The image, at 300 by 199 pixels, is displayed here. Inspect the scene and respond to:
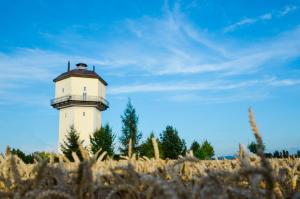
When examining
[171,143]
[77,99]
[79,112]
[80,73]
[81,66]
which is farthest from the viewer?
[81,66]

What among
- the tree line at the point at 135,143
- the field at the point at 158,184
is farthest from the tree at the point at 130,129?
the field at the point at 158,184

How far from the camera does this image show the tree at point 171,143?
5175cm

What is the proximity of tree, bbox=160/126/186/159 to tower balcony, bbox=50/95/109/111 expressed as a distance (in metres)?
17.9

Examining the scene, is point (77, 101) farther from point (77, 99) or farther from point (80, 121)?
point (80, 121)

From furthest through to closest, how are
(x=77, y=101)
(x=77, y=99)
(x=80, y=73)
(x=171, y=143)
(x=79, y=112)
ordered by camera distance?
(x=80, y=73) < (x=77, y=99) < (x=77, y=101) < (x=79, y=112) < (x=171, y=143)

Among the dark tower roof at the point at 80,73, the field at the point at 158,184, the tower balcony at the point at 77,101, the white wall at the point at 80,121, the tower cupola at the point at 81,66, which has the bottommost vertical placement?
the field at the point at 158,184

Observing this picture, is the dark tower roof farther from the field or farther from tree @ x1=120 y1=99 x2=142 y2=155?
the field

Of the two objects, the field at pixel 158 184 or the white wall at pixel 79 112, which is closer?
the field at pixel 158 184

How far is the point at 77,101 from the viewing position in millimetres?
63938

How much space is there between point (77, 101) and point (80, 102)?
0.58 meters

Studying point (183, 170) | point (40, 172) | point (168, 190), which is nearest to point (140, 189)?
point (40, 172)

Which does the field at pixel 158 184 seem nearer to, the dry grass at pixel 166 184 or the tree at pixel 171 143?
the dry grass at pixel 166 184

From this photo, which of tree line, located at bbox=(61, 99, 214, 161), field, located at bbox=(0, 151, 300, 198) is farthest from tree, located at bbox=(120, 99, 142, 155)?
field, located at bbox=(0, 151, 300, 198)

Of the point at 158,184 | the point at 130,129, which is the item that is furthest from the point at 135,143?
the point at 158,184
